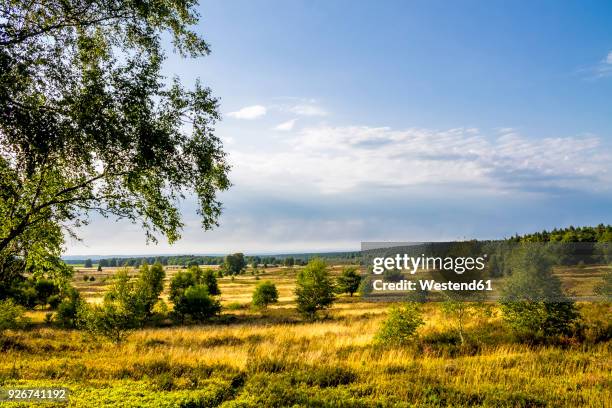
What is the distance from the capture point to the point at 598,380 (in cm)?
1176

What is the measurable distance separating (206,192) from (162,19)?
5.02 m

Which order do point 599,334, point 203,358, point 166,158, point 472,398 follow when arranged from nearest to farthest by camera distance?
1. point 472,398
2. point 166,158
3. point 203,358
4. point 599,334

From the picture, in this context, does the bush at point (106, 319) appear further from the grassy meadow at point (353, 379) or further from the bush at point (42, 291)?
the bush at point (42, 291)

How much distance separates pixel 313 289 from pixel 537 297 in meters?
26.1

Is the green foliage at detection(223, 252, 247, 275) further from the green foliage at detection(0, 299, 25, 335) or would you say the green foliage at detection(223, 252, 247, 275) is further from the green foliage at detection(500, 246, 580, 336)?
the green foliage at detection(500, 246, 580, 336)

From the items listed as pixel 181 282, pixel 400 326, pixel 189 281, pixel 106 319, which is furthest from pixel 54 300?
pixel 400 326

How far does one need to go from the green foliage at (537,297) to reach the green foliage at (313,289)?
24.7m

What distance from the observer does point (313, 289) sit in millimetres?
43469

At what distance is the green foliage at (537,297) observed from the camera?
65.9 feet

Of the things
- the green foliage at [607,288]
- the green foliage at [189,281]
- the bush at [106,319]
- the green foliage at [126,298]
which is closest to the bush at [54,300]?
the green foliage at [189,281]

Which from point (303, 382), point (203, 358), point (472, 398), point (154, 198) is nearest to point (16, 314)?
point (203, 358)

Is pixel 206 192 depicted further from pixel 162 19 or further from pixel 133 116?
pixel 162 19

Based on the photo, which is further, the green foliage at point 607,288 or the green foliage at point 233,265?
the green foliage at point 233,265

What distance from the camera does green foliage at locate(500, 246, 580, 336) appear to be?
20.1 meters
